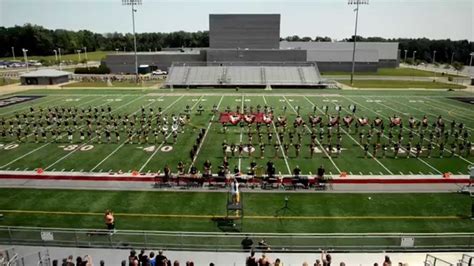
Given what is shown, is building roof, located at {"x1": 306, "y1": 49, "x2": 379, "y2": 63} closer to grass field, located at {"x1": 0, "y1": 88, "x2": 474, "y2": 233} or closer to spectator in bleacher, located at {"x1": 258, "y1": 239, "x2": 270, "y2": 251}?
grass field, located at {"x1": 0, "y1": 88, "x2": 474, "y2": 233}

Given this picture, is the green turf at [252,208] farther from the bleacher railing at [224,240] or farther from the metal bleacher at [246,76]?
the metal bleacher at [246,76]

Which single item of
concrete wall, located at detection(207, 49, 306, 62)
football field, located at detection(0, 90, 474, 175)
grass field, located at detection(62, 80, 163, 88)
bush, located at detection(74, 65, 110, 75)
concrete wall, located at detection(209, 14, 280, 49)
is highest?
concrete wall, located at detection(209, 14, 280, 49)

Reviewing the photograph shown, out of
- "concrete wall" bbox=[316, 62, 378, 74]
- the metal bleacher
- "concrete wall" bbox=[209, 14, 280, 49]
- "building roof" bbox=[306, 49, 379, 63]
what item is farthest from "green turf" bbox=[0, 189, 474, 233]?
"concrete wall" bbox=[316, 62, 378, 74]

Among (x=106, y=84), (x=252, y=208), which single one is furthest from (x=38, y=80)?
(x=252, y=208)

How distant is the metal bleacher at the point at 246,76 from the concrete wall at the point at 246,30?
17.3 m

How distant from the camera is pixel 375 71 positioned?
84938mm

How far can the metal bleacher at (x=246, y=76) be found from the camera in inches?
2195

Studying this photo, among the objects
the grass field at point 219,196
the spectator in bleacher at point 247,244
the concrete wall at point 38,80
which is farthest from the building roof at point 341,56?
the spectator in bleacher at point 247,244

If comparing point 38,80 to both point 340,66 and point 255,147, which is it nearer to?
point 255,147

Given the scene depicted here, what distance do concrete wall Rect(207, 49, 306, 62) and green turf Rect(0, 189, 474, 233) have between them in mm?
56289

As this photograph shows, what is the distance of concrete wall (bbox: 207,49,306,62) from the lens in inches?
2749

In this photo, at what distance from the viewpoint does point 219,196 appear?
16031 mm

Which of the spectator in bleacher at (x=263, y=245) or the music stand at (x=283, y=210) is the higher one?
the spectator in bleacher at (x=263, y=245)

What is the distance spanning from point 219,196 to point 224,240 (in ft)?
17.1
